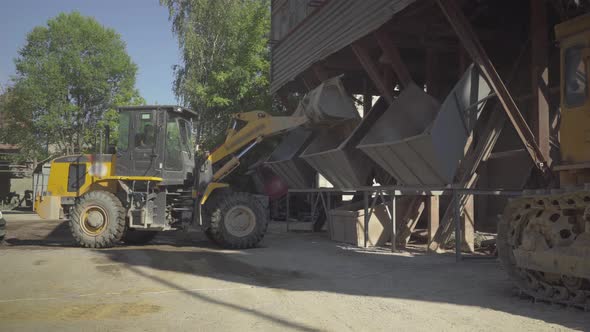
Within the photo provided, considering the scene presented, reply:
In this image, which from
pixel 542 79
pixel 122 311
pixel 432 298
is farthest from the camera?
pixel 542 79

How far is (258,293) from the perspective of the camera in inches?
281

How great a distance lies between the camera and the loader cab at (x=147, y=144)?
40.3 feet

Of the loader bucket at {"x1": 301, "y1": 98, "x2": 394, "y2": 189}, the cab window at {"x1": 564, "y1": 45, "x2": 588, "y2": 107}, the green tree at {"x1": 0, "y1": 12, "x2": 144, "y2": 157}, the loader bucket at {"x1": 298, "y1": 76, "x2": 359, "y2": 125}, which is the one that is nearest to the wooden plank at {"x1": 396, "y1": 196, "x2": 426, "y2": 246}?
the loader bucket at {"x1": 301, "y1": 98, "x2": 394, "y2": 189}

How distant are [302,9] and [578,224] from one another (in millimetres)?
13540

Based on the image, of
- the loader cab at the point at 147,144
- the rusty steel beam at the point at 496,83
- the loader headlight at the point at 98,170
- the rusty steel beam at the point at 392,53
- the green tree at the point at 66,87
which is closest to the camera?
the rusty steel beam at the point at 496,83

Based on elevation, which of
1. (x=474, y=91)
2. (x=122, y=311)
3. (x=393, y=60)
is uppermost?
(x=393, y=60)

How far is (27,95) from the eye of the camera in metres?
33.2

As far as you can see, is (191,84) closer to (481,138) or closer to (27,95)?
(27,95)

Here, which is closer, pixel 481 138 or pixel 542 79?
pixel 542 79

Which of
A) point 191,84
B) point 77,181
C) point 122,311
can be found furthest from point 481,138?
point 191,84

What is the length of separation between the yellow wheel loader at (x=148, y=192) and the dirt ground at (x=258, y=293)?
0.61m

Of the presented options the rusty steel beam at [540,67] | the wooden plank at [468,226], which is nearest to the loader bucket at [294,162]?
the wooden plank at [468,226]

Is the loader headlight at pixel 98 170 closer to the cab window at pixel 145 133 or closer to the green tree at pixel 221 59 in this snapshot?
the cab window at pixel 145 133

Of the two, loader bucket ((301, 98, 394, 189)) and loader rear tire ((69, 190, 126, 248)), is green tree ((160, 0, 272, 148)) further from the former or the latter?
loader rear tire ((69, 190, 126, 248))
